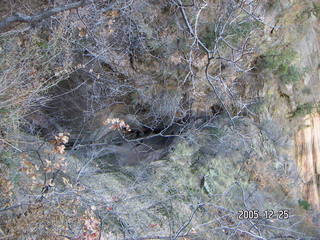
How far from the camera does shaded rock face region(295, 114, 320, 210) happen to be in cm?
958

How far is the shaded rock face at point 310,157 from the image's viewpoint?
9576mm

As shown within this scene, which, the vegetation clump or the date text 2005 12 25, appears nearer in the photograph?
the date text 2005 12 25

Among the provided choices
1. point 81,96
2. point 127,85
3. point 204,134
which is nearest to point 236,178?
point 204,134

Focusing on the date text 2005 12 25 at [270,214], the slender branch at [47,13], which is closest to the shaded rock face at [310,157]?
the date text 2005 12 25 at [270,214]

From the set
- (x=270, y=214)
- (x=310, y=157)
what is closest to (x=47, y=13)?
(x=270, y=214)

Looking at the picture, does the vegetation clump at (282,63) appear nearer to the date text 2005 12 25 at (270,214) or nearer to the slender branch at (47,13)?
the date text 2005 12 25 at (270,214)

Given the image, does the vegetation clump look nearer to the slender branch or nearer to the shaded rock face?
the shaded rock face

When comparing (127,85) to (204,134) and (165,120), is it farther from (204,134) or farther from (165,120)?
(204,134)

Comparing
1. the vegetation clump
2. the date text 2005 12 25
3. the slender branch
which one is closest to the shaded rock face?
the vegetation clump

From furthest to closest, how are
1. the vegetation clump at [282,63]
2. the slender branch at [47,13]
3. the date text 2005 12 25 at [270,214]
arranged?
the vegetation clump at [282,63] < the date text 2005 12 25 at [270,214] < the slender branch at [47,13]

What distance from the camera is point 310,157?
9906mm

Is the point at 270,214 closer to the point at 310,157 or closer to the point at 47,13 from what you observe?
the point at 310,157

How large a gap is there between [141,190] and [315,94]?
5.21 m

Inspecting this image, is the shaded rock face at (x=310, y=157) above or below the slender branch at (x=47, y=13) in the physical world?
below
